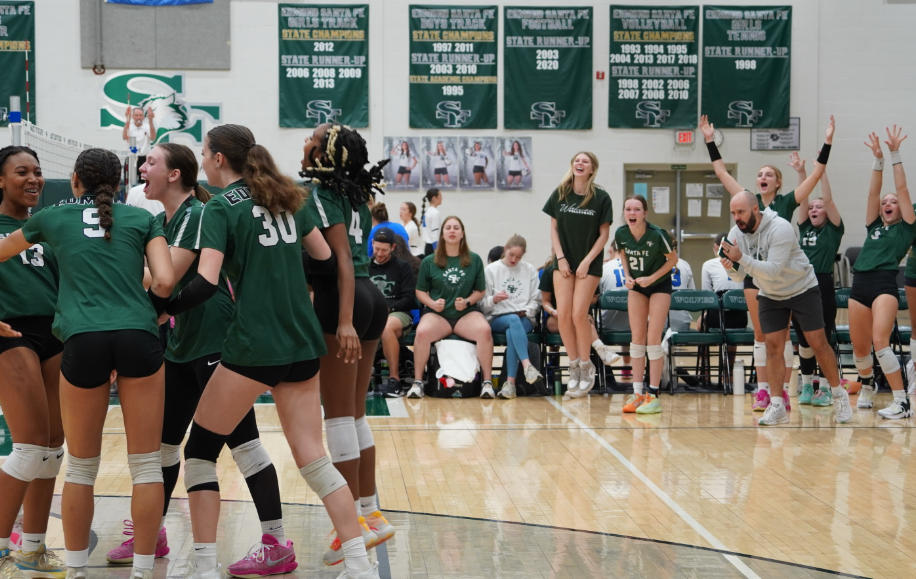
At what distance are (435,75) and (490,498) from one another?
9.58 metres

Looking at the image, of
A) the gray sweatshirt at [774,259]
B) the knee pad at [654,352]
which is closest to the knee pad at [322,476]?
the gray sweatshirt at [774,259]

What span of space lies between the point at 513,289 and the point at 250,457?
5245mm

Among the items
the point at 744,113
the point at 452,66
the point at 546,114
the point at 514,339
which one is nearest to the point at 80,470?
the point at 514,339

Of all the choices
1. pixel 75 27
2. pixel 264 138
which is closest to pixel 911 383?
pixel 264 138

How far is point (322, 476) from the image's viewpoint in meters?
3.09

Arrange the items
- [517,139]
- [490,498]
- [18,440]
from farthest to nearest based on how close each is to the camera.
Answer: [517,139], [490,498], [18,440]

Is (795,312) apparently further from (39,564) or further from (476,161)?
(476,161)

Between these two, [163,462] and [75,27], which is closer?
[163,462]

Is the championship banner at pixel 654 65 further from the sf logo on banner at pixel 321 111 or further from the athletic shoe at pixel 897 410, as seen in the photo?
the athletic shoe at pixel 897 410

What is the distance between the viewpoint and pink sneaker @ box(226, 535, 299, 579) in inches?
132

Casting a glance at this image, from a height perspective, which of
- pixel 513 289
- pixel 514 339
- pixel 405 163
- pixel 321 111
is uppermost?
pixel 321 111

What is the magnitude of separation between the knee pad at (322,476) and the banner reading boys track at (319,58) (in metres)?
10.4

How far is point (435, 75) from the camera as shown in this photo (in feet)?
43.2

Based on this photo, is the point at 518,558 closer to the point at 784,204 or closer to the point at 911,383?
the point at 784,204
